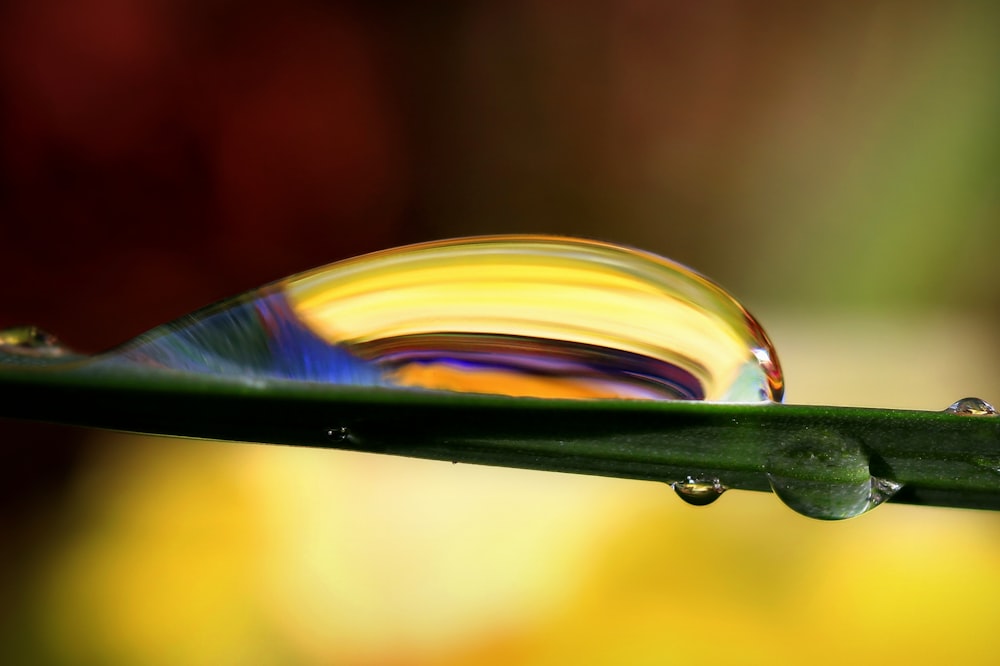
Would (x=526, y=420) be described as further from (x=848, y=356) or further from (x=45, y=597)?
(x=848, y=356)

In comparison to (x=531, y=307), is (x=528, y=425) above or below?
below

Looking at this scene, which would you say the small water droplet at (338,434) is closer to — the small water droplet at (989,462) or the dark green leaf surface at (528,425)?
the dark green leaf surface at (528,425)

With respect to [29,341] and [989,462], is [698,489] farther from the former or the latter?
[29,341]

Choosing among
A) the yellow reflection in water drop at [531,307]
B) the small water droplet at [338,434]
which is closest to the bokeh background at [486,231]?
the yellow reflection in water drop at [531,307]

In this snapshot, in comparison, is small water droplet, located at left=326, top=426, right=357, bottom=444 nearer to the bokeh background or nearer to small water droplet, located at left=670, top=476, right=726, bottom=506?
small water droplet, located at left=670, top=476, right=726, bottom=506

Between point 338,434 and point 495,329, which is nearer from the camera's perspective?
point 338,434

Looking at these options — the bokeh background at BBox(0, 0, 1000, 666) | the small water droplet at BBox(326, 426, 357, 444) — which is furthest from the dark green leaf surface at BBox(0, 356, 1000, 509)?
the bokeh background at BBox(0, 0, 1000, 666)

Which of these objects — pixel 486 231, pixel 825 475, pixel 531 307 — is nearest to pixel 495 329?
pixel 531 307
